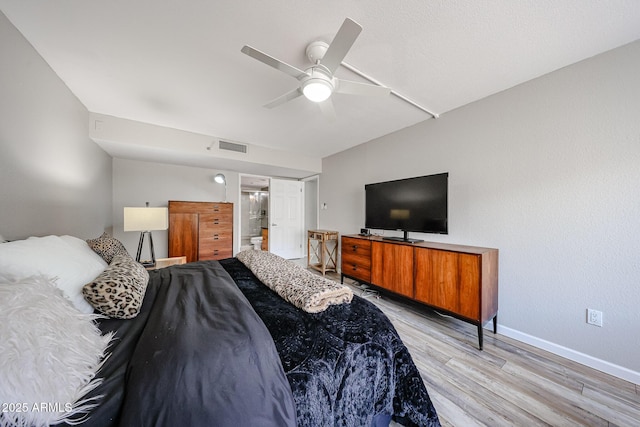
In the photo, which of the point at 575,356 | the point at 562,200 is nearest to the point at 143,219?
the point at 562,200

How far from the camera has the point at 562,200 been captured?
6.19ft

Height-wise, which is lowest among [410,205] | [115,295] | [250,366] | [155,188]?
[250,366]

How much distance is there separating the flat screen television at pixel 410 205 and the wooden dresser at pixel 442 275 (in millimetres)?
281

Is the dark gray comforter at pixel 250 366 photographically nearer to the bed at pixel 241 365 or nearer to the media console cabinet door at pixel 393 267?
the bed at pixel 241 365

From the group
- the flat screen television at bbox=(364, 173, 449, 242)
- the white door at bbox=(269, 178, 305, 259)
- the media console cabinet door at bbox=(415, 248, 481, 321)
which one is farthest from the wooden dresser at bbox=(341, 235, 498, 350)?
the white door at bbox=(269, 178, 305, 259)

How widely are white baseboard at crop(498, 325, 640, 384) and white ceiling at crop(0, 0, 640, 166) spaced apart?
7.89 feet

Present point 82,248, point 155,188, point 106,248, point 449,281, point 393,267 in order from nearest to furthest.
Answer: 1. point 82,248
2. point 106,248
3. point 449,281
4. point 393,267
5. point 155,188

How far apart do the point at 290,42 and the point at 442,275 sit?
2460 millimetres

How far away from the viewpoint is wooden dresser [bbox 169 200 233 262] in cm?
361

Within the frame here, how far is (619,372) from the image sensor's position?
63.7 inches

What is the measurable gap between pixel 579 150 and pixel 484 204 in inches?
31.0

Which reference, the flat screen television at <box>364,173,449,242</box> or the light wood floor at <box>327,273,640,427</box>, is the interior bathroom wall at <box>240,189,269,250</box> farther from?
the light wood floor at <box>327,273,640,427</box>

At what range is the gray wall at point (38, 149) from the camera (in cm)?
142

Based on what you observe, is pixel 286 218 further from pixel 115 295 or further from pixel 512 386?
pixel 512 386
